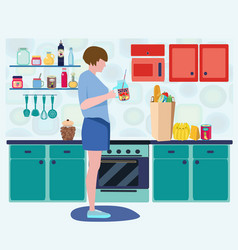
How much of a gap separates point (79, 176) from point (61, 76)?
4.56 ft

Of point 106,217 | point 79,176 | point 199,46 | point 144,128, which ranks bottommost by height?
point 106,217

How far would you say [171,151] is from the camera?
21.9ft

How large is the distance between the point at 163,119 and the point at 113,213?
134 cm

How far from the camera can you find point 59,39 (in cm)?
710

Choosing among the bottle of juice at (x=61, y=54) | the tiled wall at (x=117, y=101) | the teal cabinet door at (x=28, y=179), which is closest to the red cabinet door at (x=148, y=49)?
the tiled wall at (x=117, y=101)

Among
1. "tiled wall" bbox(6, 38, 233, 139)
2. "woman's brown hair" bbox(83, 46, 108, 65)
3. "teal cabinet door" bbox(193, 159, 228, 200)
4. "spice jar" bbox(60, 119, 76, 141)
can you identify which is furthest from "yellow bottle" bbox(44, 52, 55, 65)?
"teal cabinet door" bbox(193, 159, 228, 200)

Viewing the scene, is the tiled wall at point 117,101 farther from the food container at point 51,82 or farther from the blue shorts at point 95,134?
the blue shorts at point 95,134

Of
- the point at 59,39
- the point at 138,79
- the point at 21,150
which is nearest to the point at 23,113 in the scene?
the point at 21,150

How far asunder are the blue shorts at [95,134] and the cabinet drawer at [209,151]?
1.29 meters

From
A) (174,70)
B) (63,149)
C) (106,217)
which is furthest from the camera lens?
(174,70)

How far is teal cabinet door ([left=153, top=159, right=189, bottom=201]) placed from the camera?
6.69 meters

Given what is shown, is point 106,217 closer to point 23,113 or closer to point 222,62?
point 23,113

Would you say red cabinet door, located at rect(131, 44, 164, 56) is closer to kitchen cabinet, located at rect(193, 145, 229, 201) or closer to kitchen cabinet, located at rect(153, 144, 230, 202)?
kitchen cabinet, located at rect(153, 144, 230, 202)

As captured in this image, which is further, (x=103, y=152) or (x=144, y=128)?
(x=144, y=128)
